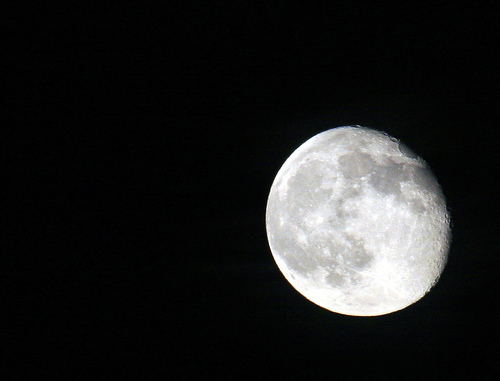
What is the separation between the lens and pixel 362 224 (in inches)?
119

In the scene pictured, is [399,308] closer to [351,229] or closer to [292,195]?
[351,229]

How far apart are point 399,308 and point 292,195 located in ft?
4.05

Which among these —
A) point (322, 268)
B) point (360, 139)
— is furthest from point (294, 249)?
point (360, 139)

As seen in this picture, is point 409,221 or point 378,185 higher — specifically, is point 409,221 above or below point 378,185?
below

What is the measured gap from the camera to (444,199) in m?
3.33

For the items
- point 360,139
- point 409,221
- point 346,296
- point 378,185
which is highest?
point 360,139

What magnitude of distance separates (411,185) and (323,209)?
664 millimetres

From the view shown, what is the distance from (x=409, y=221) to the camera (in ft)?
9.88

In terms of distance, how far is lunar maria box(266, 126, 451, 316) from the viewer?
119 inches

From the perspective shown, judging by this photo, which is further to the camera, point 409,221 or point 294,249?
point 294,249

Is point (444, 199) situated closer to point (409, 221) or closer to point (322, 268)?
point (409, 221)

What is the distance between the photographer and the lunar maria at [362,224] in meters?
3.03

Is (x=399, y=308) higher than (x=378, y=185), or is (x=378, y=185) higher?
(x=378, y=185)

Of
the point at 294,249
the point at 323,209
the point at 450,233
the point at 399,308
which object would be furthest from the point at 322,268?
the point at 450,233
